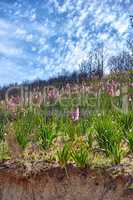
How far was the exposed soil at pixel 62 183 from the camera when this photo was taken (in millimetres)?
5988

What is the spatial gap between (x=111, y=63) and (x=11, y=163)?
1947 cm

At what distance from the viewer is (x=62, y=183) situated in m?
6.63

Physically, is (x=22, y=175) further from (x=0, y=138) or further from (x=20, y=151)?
(x=0, y=138)

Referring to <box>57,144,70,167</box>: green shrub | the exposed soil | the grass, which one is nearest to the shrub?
the grass

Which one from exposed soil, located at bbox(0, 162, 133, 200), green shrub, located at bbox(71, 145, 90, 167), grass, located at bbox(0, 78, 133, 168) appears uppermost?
grass, located at bbox(0, 78, 133, 168)

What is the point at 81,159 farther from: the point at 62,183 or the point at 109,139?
the point at 109,139

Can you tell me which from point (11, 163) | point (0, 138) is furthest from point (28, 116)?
point (11, 163)

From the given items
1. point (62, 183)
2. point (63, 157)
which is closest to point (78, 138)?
point (63, 157)

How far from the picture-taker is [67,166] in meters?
6.67

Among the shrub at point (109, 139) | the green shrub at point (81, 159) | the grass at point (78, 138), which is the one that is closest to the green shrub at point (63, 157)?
the grass at point (78, 138)

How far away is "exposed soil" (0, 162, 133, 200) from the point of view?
5.99 meters

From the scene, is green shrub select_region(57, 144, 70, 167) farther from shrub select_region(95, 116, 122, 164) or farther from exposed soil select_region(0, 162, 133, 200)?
shrub select_region(95, 116, 122, 164)

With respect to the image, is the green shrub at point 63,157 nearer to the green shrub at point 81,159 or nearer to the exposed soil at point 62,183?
the exposed soil at point 62,183

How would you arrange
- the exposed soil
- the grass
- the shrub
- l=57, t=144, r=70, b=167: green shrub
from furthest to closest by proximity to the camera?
l=57, t=144, r=70, b=167: green shrub
the grass
the shrub
the exposed soil
